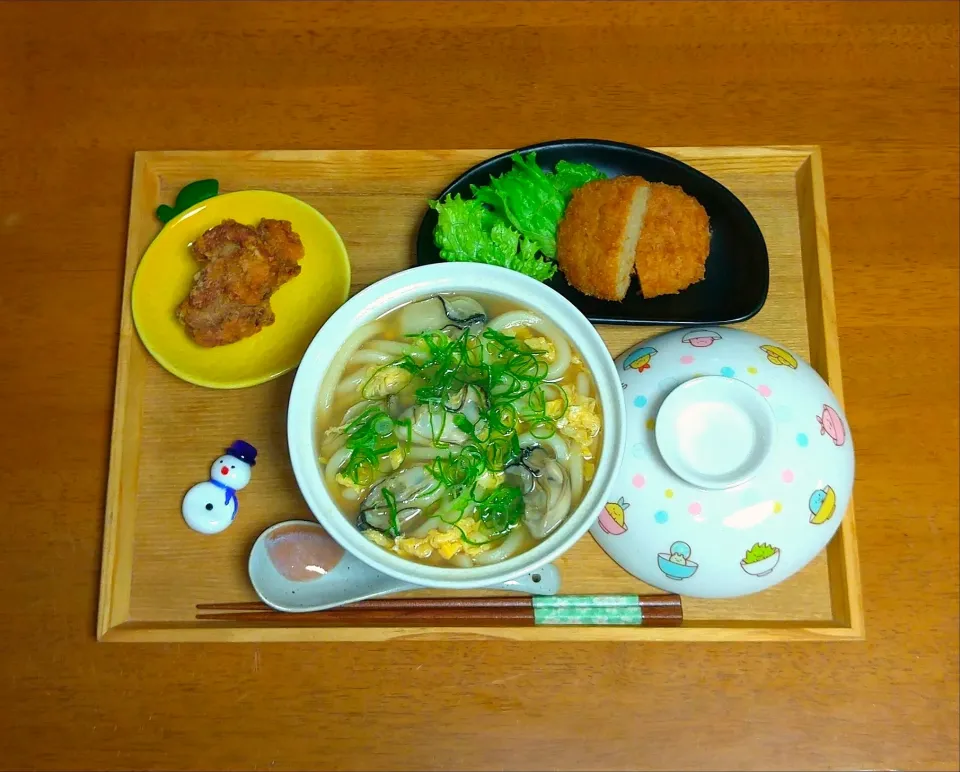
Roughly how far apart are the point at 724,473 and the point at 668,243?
64 centimetres

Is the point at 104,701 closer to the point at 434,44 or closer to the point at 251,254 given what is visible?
the point at 251,254

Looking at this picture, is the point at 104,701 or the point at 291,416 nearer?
the point at 291,416

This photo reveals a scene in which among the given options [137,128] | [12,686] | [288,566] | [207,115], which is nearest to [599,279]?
[288,566]

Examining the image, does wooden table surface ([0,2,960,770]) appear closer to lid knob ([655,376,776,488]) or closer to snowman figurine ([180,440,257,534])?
snowman figurine ([180,440,257,534])

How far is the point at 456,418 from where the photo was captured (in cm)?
143

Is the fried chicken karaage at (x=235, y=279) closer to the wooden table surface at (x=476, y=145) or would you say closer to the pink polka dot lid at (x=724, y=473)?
the wooden table surface at (x=476, y=145)

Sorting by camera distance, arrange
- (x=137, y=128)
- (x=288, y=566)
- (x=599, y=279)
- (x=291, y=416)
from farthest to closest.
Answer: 1. (x=137, y=128)
2. (x=599, y=279)
3. (x=288, y=566)
4. (x=291, y=416)

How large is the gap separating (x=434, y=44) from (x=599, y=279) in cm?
90

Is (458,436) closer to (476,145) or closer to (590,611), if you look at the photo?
(590,611)

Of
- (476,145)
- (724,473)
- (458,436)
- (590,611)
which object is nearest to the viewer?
(724,473)

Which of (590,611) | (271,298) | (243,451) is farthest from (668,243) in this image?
(243,451)

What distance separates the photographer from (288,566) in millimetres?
1608

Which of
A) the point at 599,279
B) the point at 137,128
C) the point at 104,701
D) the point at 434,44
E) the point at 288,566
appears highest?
the point at 434,44

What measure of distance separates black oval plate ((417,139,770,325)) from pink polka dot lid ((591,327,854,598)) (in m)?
0.21
